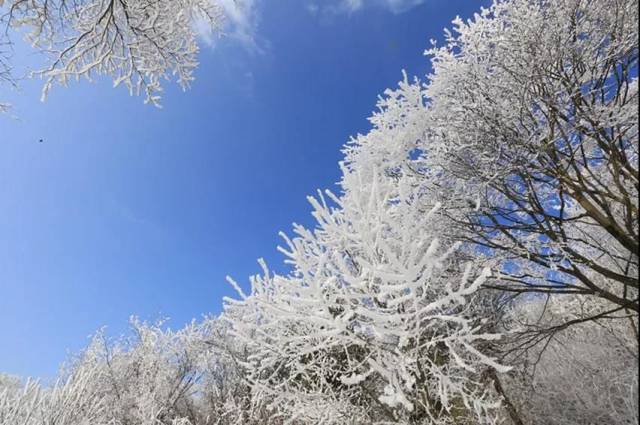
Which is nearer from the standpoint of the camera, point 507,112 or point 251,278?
point 251,278

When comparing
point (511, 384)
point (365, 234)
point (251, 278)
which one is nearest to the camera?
point (365, 234)

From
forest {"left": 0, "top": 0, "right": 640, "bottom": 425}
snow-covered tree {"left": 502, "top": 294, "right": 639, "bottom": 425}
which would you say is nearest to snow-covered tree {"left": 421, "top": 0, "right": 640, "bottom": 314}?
forest {"left": 0, "top": 0, "right": 640, "bottom": 425}

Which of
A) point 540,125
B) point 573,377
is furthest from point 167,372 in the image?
point 540,125

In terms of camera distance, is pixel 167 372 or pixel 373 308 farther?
pixel 167 372

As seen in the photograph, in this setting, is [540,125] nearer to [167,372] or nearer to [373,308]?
[373,308]

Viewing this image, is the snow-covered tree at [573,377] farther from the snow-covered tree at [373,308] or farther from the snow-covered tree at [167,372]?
the snow-covered tree at [167,372]

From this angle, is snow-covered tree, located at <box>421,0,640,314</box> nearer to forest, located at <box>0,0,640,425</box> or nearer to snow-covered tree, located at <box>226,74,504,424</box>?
forest, located at <box>0,0,640,425</box>

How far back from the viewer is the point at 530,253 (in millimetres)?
5402

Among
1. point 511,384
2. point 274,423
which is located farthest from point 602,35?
point 274,423

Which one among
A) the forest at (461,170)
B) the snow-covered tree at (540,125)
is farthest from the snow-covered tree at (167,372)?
the snow-covered tree at (540,125)

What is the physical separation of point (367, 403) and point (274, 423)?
685cm

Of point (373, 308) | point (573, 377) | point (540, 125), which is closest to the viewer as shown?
point (373, 308)

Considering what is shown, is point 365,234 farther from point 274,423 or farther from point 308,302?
point 274,423

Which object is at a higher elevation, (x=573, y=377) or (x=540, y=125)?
(x=540, y=125)
